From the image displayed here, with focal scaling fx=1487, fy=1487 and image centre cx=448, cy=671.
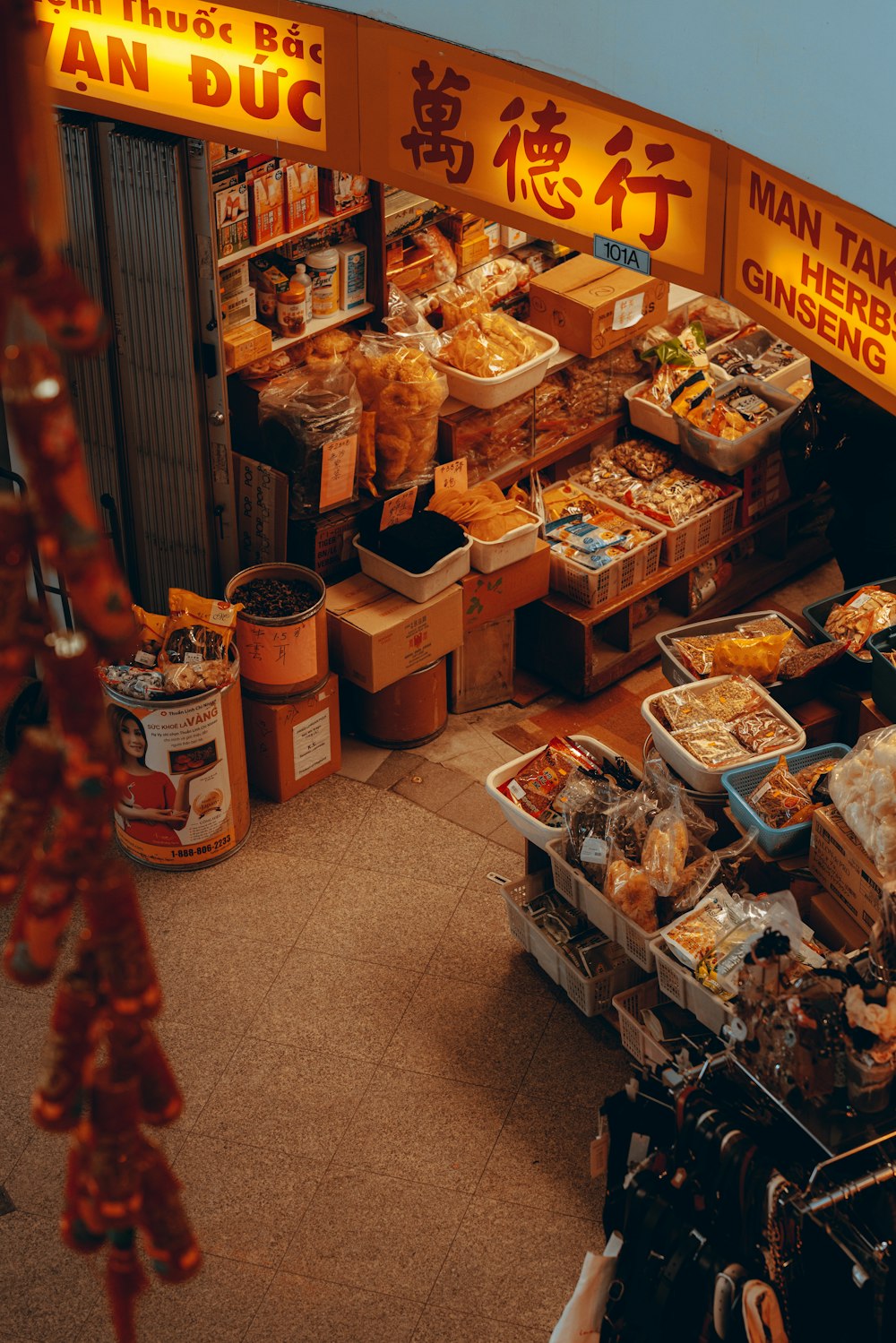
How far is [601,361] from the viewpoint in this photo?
7.39 meters

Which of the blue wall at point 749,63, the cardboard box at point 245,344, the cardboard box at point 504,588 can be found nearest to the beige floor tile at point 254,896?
the cardboard box at point 504,588

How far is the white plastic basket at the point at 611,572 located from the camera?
694 centimetres

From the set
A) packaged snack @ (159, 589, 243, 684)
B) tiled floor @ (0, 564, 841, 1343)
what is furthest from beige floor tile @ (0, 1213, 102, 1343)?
packaged snack @ (159, 589, 243, 684)

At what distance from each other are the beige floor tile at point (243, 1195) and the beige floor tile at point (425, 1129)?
0.57 ft

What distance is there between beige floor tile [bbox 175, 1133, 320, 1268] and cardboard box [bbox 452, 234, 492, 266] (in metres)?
4.25

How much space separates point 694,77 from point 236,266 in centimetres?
269

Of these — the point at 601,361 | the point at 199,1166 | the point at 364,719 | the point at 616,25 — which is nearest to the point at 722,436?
the point at 601,361

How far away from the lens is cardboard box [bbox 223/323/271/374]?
6090 millimetres

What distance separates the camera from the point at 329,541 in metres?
A: 6.49

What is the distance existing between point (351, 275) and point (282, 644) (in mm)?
1746

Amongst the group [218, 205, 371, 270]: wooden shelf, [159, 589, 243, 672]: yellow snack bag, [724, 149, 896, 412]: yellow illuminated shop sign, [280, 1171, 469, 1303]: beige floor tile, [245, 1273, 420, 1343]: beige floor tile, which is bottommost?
Result: [280, 1171, 469, 1303]: beige floor tile

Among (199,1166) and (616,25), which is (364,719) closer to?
(199,1166)

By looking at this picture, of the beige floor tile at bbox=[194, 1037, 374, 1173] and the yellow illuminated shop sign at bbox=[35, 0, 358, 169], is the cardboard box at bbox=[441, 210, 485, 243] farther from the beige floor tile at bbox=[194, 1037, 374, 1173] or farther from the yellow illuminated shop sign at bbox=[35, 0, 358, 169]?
the beige floor tile at bbox=[194, 1037, 374, 1173]

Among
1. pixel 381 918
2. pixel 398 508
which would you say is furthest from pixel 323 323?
pixel 381 918
